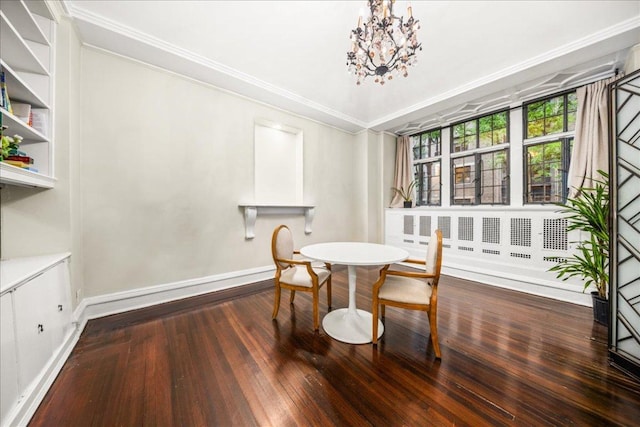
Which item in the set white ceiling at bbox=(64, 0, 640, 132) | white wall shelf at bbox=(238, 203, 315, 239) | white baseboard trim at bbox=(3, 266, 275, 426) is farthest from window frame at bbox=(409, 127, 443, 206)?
white baseboard trim at bbox=(3, 266, 275, 426)

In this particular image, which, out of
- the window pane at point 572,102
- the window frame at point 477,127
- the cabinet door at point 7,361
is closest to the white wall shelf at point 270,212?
the cabinet door at point 7,361

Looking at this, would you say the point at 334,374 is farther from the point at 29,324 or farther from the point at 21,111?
the point at 21,111

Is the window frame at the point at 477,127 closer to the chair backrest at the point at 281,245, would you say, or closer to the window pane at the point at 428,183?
the window pane at the point at 428,183

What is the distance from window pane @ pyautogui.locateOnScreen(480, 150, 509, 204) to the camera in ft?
11.6

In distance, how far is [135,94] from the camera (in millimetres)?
2416

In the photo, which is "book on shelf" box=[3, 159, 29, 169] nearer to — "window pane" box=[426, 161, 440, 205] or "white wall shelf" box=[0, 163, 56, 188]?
"white wall shelf" box=[0, 163, 56, 188]

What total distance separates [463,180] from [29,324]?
5154 mm

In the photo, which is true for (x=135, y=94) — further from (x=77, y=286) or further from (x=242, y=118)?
(x=77, y=286)

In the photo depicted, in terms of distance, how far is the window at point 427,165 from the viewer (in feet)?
14.4

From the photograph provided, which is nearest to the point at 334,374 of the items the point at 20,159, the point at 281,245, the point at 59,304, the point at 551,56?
the point at 281,245

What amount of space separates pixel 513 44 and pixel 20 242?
15.3ft

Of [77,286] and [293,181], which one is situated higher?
Result: [293,181]

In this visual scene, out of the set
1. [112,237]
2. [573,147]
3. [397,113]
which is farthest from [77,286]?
[573,147]

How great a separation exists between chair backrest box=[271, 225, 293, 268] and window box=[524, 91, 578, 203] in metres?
3.57
